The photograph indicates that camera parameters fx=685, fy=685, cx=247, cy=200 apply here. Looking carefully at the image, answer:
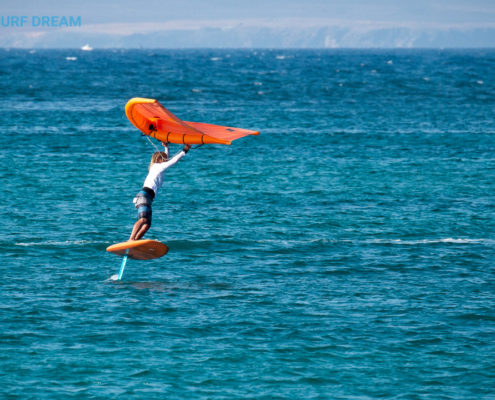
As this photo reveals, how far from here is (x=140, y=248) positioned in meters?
18.7

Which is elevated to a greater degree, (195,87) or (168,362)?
(195,87)

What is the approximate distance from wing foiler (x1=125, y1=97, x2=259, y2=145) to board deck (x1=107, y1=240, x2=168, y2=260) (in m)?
2.92

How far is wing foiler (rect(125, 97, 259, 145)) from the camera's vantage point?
18.2 m

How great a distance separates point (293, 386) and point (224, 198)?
17.9 meters

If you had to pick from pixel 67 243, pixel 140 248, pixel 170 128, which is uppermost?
pixel 170 128

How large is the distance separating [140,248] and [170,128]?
11.5 ft

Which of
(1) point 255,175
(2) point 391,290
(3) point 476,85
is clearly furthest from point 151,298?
(3) point 476,85

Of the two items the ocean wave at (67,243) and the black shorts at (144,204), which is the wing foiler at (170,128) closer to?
the black shorts at (144,204)

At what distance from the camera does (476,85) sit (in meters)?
102

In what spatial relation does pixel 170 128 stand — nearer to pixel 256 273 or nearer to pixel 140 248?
pixel 140 248

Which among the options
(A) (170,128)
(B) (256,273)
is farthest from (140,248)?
(B) (256,273)

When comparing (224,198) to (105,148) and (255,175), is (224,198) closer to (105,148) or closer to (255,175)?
(255,175)

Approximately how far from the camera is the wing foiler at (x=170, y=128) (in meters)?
18.2

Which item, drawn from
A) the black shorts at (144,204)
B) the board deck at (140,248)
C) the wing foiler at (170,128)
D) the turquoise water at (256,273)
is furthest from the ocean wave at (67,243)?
the wing foiler at (170,128)
